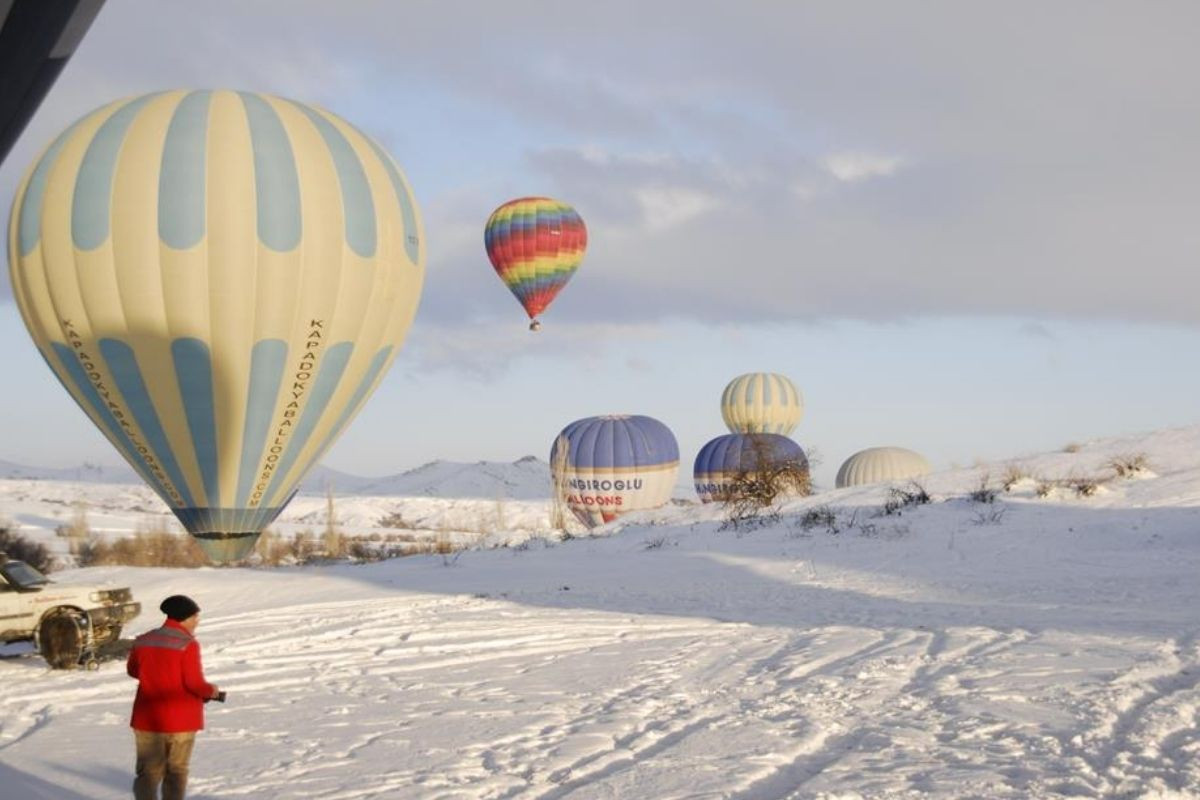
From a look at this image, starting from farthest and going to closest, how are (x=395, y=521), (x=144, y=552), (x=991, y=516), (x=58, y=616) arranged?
(x=395, y=521)
(x=144, y=552)
(x=991, y=516)
(x=58, y=616)

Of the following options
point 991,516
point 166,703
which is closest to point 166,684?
point 166,703

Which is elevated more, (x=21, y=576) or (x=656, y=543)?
(x=21, y=576)

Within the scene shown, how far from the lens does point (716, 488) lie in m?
52.0

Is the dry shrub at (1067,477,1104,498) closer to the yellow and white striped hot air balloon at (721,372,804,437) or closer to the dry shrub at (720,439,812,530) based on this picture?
the dry shrub at (720,439,812,530)

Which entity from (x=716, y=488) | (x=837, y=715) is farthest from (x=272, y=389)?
(x=716, y=488)

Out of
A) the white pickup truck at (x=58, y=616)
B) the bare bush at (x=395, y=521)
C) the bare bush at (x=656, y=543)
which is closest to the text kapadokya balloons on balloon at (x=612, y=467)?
the bare bush at (x=656, y=543)

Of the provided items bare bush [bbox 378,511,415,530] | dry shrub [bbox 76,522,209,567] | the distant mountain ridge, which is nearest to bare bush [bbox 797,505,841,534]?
dry shrub [bbox 76,522,209,567]

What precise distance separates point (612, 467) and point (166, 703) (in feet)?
134

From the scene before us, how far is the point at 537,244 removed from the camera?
43.6 m

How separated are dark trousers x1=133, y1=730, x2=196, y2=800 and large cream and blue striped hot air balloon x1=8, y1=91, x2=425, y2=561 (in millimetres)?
13088

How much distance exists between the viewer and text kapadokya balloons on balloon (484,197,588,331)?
143 ft

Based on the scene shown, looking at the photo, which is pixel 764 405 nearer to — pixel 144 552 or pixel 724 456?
pixel 724 456

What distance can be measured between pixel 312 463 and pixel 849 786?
15.4 metres

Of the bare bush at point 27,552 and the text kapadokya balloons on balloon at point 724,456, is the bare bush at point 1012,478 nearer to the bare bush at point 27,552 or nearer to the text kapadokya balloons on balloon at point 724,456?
the text kapadokya balloons on balloon at point 724,456
